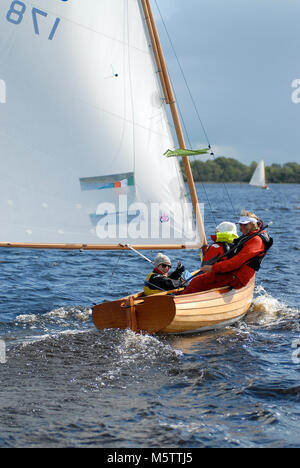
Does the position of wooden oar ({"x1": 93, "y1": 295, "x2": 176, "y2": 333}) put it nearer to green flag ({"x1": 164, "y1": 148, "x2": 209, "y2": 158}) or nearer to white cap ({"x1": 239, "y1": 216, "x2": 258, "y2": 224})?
white cap ({"x1": 239, "y1": 216, "x2": 258, "y2": 224})

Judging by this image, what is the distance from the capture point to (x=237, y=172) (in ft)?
484

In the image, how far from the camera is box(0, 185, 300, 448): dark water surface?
5.92m

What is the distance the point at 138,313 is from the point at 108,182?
86.4 inches

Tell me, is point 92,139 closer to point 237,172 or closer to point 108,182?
point 108,182

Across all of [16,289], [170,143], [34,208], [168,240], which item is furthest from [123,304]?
[16,289]

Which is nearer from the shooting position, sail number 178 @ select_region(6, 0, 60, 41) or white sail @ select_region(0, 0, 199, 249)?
sail number 178 @ select_region(6, 0, 60, 41)

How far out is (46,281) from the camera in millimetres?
14312

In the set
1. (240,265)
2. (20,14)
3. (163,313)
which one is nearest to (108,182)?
(163,313)

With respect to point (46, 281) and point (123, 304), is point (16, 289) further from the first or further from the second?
point (123, 304)

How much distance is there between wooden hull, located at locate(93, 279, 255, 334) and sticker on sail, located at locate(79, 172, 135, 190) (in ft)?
6.06

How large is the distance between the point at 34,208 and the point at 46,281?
18.1ft

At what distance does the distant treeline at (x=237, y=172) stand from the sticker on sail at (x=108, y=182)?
118668 mm

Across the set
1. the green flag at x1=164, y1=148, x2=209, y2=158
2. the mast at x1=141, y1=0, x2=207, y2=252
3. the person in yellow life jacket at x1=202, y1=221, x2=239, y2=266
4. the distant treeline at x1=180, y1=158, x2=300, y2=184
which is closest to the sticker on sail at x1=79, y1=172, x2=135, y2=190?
the green flag at x1=164, y1=148, x2=209, y2=158

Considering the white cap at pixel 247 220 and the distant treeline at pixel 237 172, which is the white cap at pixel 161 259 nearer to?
the white cap at pixel 247 220
